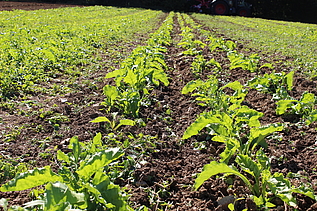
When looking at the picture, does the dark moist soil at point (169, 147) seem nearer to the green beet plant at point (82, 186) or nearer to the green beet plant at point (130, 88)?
the green beet plant at point (130, 88)

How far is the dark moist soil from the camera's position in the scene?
2393 mm

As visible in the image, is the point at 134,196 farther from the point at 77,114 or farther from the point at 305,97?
the point at 305,97

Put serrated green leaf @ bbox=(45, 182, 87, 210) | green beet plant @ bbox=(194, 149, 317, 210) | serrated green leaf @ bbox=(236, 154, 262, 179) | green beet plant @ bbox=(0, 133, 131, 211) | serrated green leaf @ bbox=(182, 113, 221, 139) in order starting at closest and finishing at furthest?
1. serrated green leaf @ bbox=(45, 182, 87, 210)
2. green beet plant @ bbox=(0, 133, 131, 211)
3. green beet plant @ bbox=(194, 149, 317, 210)
4. serrated green leaf @ bbox=(236, 154, 262, 179)
5. serrated green leaf @ bbox=(182, 113, 221, 139)

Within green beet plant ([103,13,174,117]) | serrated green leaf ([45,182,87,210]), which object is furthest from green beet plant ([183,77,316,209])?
green beet plant ([103,13,174,117])

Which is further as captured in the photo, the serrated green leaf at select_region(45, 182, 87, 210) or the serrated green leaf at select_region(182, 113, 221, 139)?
the serrated green leaf at select_region(182, 113, 221, 139)

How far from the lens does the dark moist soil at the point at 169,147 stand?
2.39 meters

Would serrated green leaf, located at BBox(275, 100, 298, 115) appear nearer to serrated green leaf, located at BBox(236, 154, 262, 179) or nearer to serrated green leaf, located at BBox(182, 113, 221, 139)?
serrated green leaf, located at BBox(182, 113, 221, 139)

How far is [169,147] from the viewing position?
3.17 meters

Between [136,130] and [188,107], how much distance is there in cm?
113

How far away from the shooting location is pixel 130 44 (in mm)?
8547

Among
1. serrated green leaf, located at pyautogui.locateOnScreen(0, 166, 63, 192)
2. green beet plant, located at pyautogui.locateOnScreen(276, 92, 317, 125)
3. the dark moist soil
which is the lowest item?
the dark moist soil

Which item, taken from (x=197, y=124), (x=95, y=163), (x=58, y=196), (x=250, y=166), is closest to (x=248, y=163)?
(x=250, y=166)

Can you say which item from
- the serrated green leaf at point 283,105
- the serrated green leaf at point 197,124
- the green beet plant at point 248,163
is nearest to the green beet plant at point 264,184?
the green beet plant at point 248,163

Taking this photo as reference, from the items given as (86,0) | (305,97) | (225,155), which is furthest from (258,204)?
(86,0)
